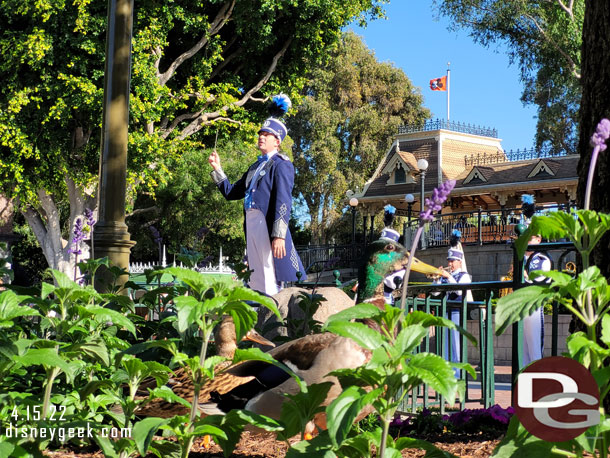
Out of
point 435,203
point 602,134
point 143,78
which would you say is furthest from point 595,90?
point 143,78

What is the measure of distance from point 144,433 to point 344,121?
43731 millimetres

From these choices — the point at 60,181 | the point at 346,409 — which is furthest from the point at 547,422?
the point at 60,181

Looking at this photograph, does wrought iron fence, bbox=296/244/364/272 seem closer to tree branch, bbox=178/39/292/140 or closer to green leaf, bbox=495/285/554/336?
tree branch, bbox=178/39/292/140

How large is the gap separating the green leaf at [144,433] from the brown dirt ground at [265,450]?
1.13 m

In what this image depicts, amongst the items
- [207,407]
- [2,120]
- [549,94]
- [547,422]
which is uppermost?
[549,94]

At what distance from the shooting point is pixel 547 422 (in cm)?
160

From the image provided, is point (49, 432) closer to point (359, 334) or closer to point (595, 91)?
point (359, 334)

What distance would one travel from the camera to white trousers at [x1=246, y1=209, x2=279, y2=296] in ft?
21.4

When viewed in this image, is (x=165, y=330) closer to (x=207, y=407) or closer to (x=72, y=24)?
(x=207, y=407)

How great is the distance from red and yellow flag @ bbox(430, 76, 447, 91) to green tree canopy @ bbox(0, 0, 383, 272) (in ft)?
97.5

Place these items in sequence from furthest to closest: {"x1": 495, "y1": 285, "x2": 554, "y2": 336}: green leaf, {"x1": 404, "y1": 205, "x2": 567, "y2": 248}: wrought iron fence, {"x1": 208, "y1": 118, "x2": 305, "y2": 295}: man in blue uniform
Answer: {"x1": 404, "y1": 205, "x2": 567, "y2": 248}: wrought iron fence < {"x1": 208, "y1": 118, "x2": 305, "y2": 295}: man in blue uniform < {"x1": 495, "y1": 285, "x2": 554, "y2": 336}: green leaf

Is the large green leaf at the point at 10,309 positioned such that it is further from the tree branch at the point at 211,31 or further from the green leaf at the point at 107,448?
the tree branch at the point at 211,31

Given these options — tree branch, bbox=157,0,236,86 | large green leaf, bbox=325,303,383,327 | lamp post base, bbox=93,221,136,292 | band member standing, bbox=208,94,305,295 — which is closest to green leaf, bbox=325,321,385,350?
large green leaf, bbox=325,303,383,327

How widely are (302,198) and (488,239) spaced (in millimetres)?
16911
